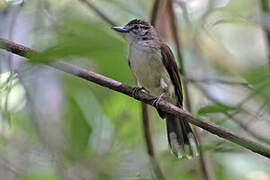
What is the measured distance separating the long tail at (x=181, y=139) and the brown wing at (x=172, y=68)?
16 centimetres

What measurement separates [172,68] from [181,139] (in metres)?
0.54

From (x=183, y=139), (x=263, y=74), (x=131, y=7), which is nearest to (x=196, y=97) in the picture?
(x=183, y=139)

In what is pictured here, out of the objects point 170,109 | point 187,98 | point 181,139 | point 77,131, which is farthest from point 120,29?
point 170,109

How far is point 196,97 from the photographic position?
3.82 metres

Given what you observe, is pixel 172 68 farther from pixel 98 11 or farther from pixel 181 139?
pixel 98 11

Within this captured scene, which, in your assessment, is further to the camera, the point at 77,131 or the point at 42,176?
the point at 42,176

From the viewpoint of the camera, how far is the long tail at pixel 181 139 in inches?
104

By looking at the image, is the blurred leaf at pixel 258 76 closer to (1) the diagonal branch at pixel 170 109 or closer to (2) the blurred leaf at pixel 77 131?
(1) the diagonal branch at pixel 170 109

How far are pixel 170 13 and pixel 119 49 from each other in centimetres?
222

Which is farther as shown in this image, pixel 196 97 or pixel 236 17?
pixel 196 97

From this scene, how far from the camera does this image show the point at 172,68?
3189 millimetres

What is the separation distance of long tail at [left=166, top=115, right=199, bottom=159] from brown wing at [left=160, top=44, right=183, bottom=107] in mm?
158

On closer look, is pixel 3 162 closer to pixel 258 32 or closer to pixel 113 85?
pixel 113 85

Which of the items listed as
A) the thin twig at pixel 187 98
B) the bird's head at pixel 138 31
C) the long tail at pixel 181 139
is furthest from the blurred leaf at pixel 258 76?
the bird's head at pixel 138 31
